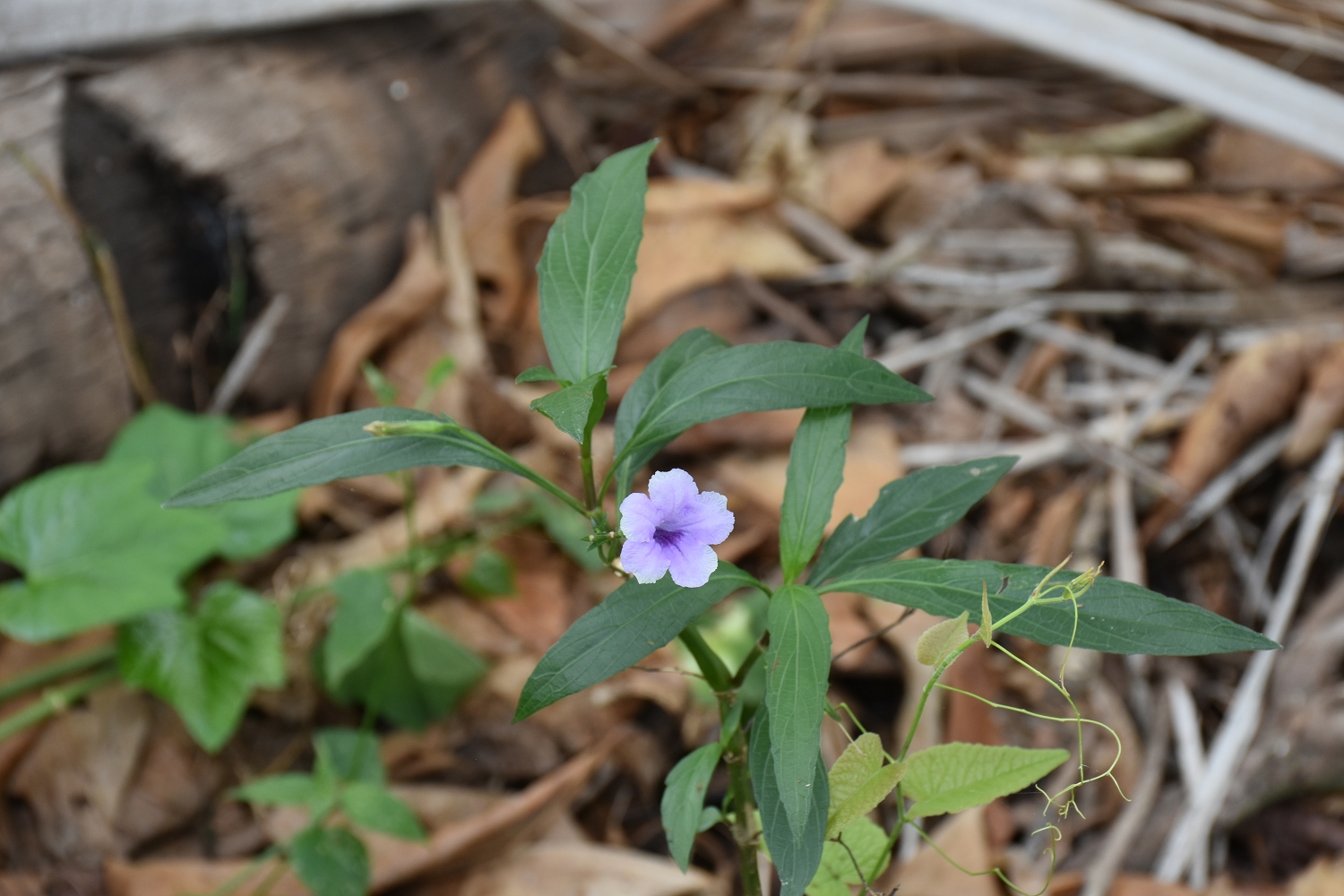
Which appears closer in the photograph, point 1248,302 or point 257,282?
point 257,282

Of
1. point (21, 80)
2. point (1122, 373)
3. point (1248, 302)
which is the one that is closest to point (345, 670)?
point (21, 80)

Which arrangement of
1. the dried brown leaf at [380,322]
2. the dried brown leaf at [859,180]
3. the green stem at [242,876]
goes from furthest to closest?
the dried brown leaf at [859,180] → the dried brown leaf at [380,322] → the green stem at [242,876]

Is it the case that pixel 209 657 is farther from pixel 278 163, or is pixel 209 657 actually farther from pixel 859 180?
pixel 859 180

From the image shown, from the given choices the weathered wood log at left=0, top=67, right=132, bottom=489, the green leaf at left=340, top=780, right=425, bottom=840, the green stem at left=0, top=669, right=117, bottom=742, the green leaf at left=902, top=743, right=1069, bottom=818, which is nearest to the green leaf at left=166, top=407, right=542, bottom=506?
the green leaf at left=902, top=743, right=1069, bottom=818

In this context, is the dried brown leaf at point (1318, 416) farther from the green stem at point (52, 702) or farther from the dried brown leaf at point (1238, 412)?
the green stem at point (52, 702)

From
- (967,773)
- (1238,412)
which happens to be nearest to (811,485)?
(967,773)

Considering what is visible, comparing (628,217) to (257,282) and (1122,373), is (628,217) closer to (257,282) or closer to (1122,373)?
(257,282)

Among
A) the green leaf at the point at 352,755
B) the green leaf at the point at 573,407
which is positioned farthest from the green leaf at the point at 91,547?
the green leaf at the point at 573,407
